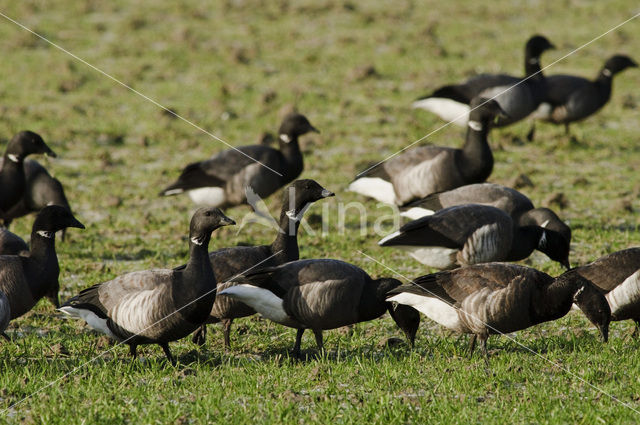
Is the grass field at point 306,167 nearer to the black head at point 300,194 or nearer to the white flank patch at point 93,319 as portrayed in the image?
the white flank patch at point 93,319

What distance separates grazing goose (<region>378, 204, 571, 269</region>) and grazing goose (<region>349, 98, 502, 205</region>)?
2.30 metres

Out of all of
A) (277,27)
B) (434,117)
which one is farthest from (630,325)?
(277,27)

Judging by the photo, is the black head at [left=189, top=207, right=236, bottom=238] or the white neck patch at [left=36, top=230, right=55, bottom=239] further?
the white neck patch at [left=36, top=230, right=55, bottom=239]

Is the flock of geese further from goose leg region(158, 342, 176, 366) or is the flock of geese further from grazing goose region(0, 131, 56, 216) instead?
grazing goose region(0, 131, 56, 216)

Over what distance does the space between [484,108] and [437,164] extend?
108cm

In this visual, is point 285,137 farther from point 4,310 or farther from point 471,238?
point 4,310

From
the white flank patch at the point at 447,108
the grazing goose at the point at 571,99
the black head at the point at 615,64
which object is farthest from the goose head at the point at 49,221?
the black head at the point at 615,64

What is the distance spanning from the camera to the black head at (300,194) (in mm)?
9680

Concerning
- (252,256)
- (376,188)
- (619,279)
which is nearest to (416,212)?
(376,188)

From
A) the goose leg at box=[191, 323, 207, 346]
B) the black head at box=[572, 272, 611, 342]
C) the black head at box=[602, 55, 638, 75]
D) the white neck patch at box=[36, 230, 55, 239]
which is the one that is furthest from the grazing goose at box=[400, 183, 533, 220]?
the black head at box=[602, 55, 638, 75]

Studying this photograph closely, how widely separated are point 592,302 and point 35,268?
216 inches

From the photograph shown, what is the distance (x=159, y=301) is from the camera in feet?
26.6

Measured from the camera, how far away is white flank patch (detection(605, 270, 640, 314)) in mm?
8531

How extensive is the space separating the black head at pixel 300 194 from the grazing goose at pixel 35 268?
2277 millimetres
